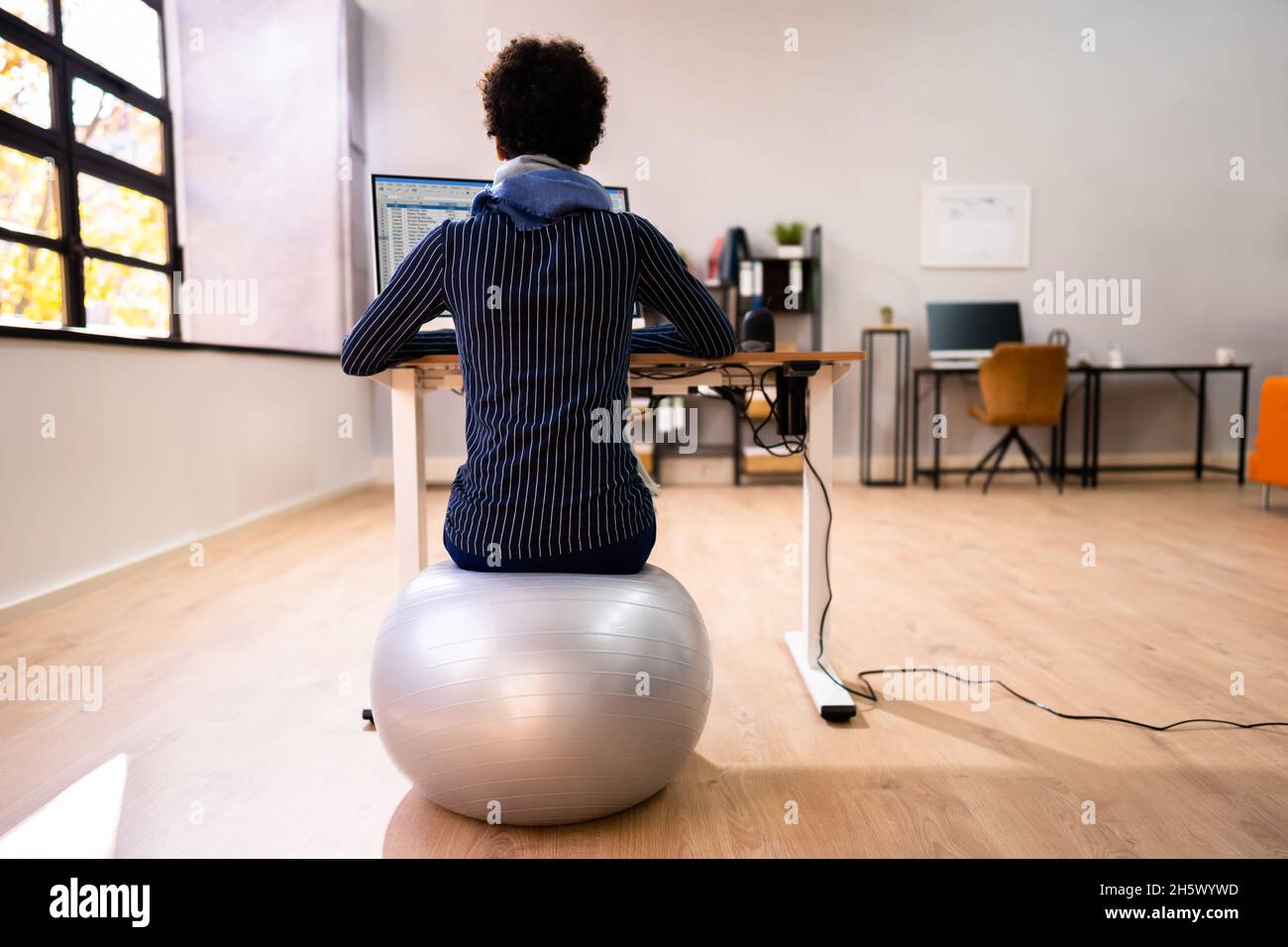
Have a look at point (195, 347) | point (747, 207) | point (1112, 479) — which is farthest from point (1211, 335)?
point (195, 347)

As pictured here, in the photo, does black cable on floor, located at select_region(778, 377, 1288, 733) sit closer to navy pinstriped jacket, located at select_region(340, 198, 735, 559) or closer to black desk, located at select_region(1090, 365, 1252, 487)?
navy pinstriped jacket, located at select_region(340, 198, 735, 559)

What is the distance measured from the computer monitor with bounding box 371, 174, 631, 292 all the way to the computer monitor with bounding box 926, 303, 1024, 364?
4.07 meters

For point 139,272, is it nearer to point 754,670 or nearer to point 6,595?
point 6,595

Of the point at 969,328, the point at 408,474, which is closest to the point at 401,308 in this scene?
the point at 408,474

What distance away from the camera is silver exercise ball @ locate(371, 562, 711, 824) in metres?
1.15

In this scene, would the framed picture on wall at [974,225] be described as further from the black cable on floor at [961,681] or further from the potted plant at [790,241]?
the black cable on floor at [961,681]

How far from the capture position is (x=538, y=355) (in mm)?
1196

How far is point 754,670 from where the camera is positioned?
2021mm

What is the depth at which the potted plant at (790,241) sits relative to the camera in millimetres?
5293

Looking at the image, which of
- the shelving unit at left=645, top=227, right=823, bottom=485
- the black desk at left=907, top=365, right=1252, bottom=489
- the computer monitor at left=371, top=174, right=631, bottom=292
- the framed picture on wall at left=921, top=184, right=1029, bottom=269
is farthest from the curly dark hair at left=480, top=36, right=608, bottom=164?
the framed picture on wall at left=921, top=184, right=1029, bottom=269

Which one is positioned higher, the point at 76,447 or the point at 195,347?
the point at 195,347

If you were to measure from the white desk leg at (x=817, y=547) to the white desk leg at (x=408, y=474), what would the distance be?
0.84 meters

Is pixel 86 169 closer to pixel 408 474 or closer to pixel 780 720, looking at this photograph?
pixel 408 474
